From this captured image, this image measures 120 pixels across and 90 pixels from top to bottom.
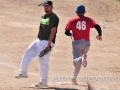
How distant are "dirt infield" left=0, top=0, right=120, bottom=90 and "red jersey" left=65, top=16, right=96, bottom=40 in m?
1.10

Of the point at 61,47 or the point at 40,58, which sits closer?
the point at 40,58

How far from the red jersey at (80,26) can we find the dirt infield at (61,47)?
1102 mm

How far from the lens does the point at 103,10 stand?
23.5m

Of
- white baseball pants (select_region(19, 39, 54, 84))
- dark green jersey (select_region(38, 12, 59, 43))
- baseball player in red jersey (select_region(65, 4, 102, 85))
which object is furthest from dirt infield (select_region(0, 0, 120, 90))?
dark green jersey (select_region(38, 12, 59, 43))

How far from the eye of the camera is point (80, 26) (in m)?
10.0

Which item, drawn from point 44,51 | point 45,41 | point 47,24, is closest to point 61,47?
point 45,41

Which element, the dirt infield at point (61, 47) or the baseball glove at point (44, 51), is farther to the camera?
the dirt infield at point (61, 47)

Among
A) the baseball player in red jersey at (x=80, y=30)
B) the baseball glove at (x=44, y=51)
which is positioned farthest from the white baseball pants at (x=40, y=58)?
the baseball player in red jersey at (x=80, y=30)

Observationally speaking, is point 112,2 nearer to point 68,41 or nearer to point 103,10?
point 103,10

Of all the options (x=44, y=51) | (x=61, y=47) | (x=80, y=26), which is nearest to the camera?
(x=44, y=51)

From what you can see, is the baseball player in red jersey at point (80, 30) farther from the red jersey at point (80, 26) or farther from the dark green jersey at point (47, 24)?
the dark green jersey at point (47, 24)

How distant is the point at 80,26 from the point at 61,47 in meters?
6.13

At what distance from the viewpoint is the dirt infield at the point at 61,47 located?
1055 cm

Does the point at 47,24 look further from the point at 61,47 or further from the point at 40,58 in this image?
the point at 61,47
